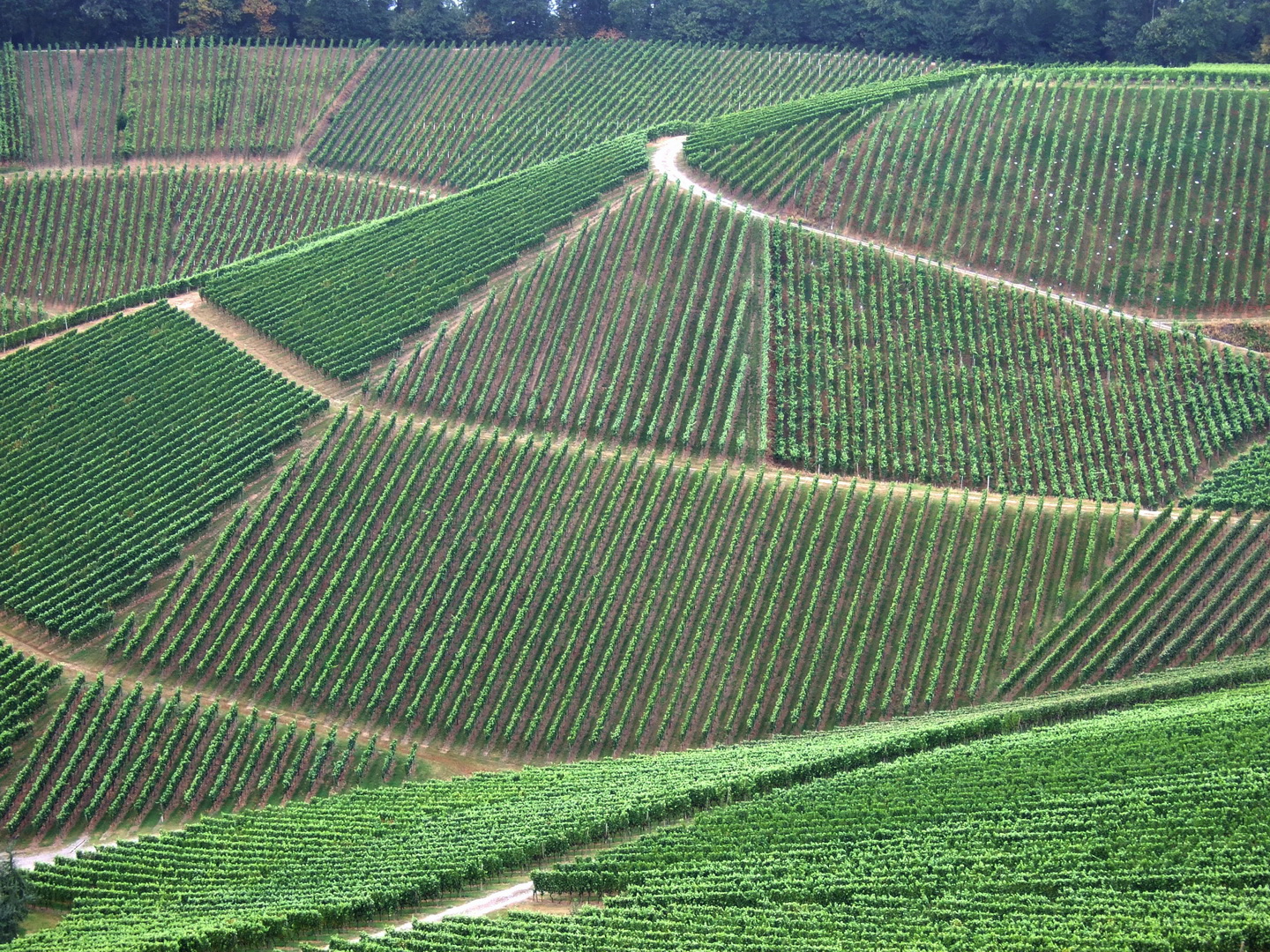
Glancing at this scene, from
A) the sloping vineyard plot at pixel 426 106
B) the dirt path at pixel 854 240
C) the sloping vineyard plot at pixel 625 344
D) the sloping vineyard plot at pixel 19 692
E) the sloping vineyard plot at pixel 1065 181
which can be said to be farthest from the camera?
the sloping vineyard plot at pixel 426 106

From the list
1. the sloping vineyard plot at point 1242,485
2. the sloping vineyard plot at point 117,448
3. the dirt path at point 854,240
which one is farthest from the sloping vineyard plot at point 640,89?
the sloping vineyard plot at point 1242,485

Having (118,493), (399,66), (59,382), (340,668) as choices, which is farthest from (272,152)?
(340,668)

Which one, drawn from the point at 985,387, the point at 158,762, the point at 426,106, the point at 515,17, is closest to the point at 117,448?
the point at 158,762

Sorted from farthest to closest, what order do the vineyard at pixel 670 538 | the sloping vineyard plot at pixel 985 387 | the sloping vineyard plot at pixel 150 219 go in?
the sloping vineyard plot at pixel 150 219 < the sloping vineyard plot at pixel 985 387 < the vineyard at pixel 670 538

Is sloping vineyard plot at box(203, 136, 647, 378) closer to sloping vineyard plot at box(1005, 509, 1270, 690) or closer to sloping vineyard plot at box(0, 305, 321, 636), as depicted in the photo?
sloping vineyard plot at box(0, 305, 321, 636)

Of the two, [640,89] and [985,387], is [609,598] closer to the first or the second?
[985,387]

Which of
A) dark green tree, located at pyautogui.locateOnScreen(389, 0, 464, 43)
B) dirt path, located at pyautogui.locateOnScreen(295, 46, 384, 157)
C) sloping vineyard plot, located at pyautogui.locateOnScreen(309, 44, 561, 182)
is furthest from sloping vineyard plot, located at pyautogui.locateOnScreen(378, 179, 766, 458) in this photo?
dark green tree, located at pyautogui.locateOnScreen(389, 0, 464, 43)

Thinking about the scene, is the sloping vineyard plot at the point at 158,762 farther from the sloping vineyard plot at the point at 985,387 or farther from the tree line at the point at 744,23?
the tree line at the point at 744,23
